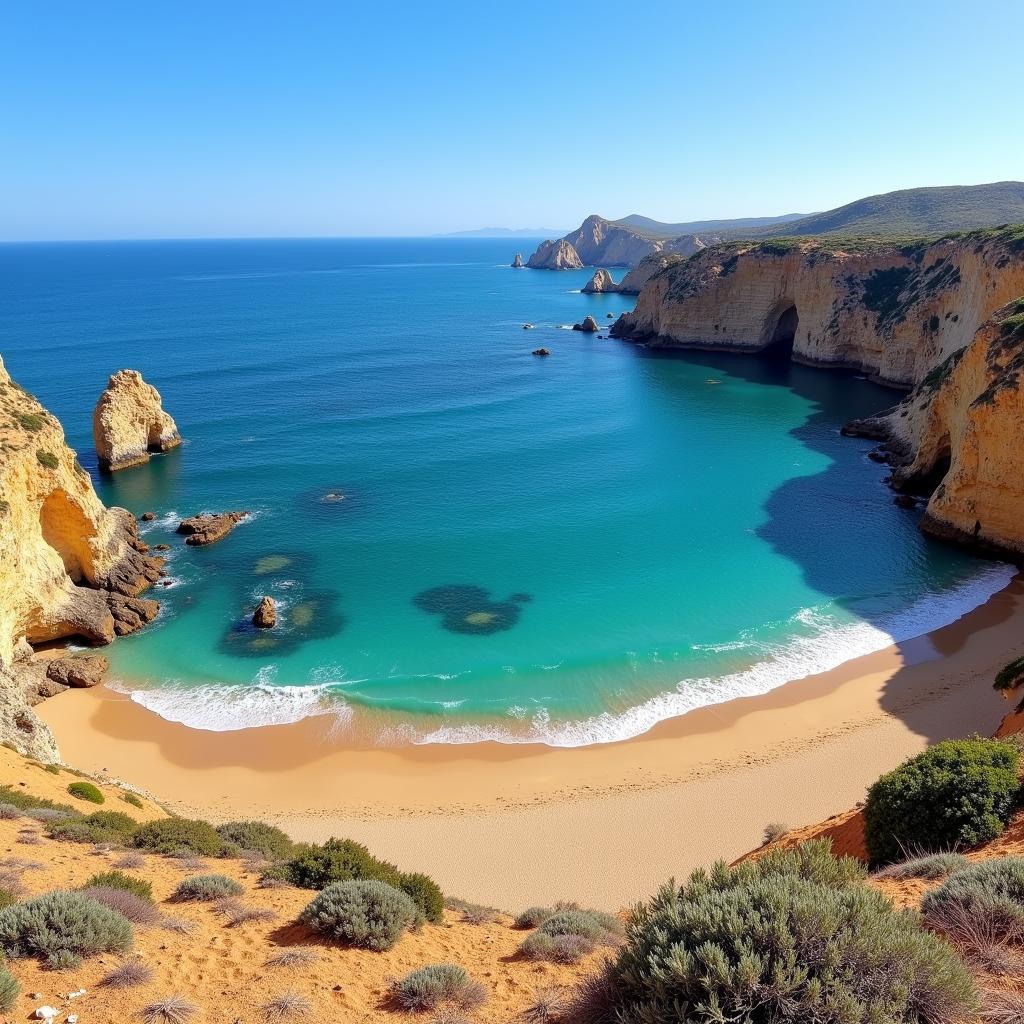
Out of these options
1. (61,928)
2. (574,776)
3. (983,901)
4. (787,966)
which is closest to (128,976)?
(61,928)

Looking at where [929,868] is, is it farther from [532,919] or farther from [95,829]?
[95,829]

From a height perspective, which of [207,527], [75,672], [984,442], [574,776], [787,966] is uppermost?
[984,442]

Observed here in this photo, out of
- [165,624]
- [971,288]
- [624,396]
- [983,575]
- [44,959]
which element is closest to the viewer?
[44,959]

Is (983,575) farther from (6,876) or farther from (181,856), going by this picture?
(6,876)

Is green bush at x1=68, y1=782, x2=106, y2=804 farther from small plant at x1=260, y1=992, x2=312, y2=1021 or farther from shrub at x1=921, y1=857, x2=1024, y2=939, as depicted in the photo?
shrub at x1=921, y1=857, x2=1024, y2=939

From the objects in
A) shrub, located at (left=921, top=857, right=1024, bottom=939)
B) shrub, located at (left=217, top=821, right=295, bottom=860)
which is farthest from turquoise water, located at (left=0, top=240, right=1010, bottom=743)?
shrub, located at (left=921, top=857, right=1024, bottom=939)

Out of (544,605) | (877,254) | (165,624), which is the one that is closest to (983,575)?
(544,605)

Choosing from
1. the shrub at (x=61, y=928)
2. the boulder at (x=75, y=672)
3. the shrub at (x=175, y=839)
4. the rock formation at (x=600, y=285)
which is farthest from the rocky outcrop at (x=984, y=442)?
the rock formation at (x=600, y=285)
